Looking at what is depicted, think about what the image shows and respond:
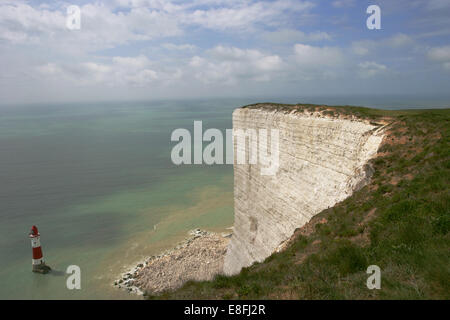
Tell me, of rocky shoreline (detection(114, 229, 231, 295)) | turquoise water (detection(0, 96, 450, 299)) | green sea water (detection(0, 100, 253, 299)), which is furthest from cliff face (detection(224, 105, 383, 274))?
turquoise water (detection(0, 96, 450, 299))

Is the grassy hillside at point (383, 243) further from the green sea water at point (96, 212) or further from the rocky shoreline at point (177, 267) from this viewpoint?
the green sea water at point (96, 212)

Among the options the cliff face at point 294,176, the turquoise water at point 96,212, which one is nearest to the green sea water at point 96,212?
the turquoise water at point 96,212

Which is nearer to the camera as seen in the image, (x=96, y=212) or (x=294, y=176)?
(x=294, y=176)

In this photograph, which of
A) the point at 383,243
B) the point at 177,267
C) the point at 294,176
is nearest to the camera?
the point at 383,243

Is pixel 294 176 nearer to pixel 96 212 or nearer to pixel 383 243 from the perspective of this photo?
pixel 383 243

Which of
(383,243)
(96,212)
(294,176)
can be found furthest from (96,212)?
(383,243)

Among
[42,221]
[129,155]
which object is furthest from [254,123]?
[129,155]
